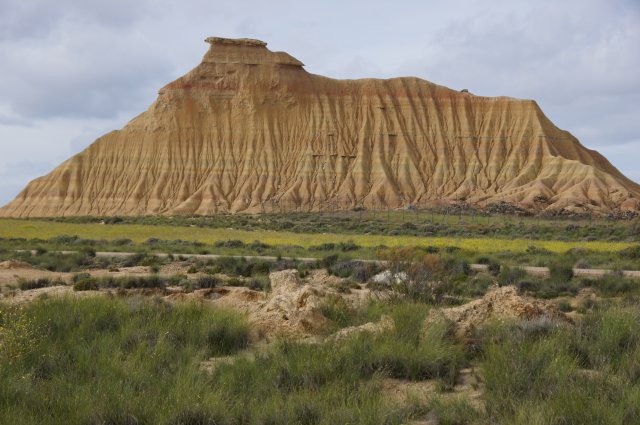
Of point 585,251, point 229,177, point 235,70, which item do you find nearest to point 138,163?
point 229,177

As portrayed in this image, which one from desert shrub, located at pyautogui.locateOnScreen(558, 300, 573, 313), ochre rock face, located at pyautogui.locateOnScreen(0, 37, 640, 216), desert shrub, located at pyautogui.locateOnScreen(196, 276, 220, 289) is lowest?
desert shrub, located at pyautogui.locateOnScreen(558, 300, 573, 313)

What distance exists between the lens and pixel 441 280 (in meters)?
14.3

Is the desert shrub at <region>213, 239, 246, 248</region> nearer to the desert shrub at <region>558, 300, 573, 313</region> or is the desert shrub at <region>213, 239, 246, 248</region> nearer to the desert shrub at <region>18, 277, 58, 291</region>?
the desert shrub at <region>18, 277, 58, 291</region>

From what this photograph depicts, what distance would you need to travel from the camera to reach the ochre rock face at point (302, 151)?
9056 cm

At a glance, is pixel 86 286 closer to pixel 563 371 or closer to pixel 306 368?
pixel 306 368

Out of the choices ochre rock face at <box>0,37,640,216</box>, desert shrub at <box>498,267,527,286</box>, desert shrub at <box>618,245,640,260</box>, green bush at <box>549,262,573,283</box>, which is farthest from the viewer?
ochre rock face at <box>0,37,640,216</box>

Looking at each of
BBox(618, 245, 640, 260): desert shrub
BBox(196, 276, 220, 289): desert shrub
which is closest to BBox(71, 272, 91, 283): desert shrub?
BBox(196, 276, 220, 289): desert shrub

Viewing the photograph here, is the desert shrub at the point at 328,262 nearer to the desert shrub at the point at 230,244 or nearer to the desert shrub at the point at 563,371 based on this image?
the desert shrub at the point at 230,244

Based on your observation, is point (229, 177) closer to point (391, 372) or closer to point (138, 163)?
point (138, 163)

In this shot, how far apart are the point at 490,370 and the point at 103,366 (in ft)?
15.0

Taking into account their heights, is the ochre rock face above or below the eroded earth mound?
above

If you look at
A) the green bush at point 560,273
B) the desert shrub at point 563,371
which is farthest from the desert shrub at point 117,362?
the green bush at point 560,273

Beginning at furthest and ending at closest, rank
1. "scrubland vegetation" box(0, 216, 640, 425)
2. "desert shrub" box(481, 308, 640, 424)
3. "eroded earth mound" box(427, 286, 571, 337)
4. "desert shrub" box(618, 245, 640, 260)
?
"desert shrub" box(618, 245, 640, 260)
"eroded earth mound" box(427, 286, 571, 337)
"scrubland vegetation" box(0, 216, 640, 425)
"desert shrub" box(481, 308, 640, 424)

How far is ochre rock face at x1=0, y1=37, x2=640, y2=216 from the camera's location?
9056cm
